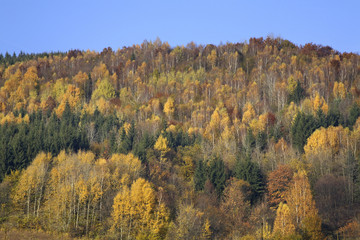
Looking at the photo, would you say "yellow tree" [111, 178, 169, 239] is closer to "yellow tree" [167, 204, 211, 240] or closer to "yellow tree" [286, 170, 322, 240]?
"yellow tree" [167, 204, 211, 240]

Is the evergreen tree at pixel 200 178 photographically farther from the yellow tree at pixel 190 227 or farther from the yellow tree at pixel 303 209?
the yellow tree at pixel 190 227

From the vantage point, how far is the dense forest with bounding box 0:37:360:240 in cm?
5556

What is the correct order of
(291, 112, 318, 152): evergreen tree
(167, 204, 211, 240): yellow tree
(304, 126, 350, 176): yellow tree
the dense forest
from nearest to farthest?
1. (167, 204, 211, 240): yellow tree
2. the dense forest
3. (304, 126, 350, 176): yellow tree
4. (291, 112, 318, 152): evergreen tree

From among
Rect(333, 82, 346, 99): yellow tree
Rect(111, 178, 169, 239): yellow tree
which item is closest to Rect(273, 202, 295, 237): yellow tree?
Rect(111, 178, 169, 239): yellow tree

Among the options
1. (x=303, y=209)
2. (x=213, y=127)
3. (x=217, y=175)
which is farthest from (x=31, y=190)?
(x=213, y=127)

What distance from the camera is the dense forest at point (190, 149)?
182ft

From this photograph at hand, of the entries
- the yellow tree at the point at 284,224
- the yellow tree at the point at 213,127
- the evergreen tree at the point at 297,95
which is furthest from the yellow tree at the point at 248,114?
the yellow tree at the point at 284,224

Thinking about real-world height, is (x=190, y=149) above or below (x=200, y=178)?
above

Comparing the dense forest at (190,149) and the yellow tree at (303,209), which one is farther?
the dense forest at (190,149)

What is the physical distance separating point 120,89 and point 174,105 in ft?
98.3

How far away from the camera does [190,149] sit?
87.9 meters

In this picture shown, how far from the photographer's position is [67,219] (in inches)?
2235

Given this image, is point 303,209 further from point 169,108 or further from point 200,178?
point 169,108

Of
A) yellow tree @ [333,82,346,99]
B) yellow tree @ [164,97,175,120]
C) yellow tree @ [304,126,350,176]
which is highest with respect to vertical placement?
yellow tree @ [333,82,346,99]
